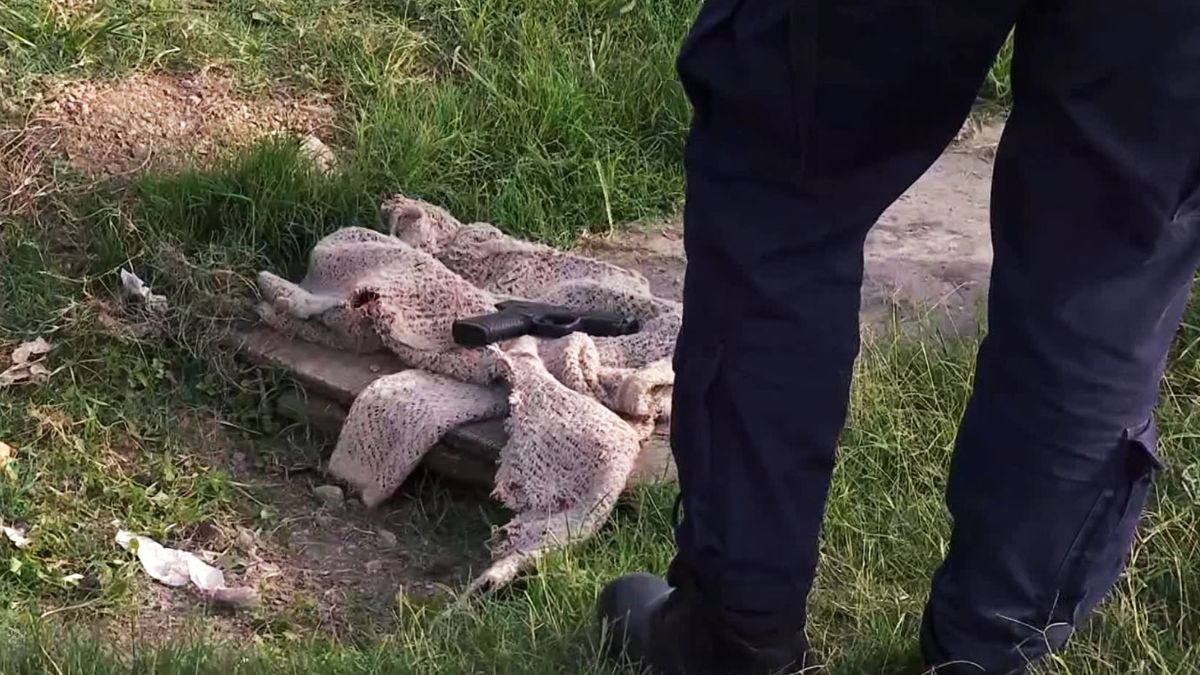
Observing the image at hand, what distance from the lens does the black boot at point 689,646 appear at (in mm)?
2002

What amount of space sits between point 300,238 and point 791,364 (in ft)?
7.28

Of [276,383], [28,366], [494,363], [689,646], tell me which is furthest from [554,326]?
[689,646]

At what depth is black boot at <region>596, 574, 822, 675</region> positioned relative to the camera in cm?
200

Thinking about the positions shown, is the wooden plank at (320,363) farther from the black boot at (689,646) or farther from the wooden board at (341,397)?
the black boot at (689,646)

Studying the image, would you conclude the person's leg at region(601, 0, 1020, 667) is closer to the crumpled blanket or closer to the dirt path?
the crumpled blanket

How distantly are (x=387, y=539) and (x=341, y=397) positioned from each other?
39 cm

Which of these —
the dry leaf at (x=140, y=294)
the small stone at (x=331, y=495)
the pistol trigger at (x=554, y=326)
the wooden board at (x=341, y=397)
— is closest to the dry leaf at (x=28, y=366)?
the dry leaf at (x=140, y=294)

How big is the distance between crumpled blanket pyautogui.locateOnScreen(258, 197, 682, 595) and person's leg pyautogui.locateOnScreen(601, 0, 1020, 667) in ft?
2.65

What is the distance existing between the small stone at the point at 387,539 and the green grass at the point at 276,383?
0.35 feet

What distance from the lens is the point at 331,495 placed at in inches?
125

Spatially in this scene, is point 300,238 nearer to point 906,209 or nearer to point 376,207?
point 376,207

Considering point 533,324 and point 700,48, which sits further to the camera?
point 533,324

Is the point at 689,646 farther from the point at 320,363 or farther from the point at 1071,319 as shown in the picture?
the point at 320,363

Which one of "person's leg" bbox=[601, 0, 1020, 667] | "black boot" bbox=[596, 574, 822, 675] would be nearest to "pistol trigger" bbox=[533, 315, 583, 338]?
"black boot" bbox=[596, 574, 822, 675]
